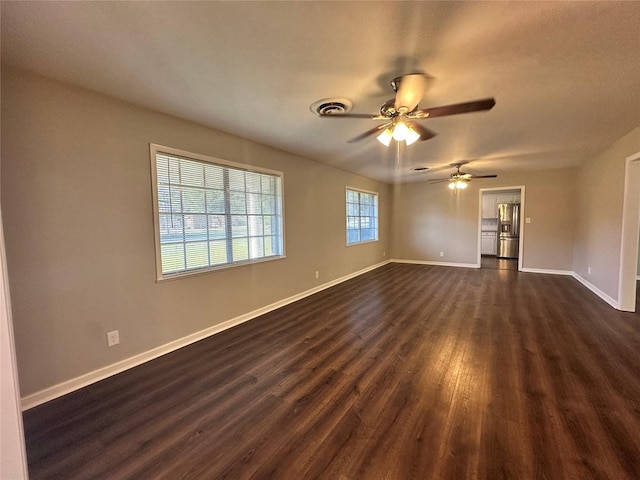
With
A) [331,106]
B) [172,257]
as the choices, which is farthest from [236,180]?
[331,106]

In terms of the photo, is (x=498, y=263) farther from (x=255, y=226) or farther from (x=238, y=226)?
(x=238, y=226)

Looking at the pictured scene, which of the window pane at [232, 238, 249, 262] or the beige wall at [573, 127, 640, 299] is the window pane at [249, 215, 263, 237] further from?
the beige wall at [573, 127, 640, 299]

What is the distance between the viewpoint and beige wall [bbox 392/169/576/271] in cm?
631

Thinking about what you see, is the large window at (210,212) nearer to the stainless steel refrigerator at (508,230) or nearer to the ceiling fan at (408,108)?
the ceiling fan at (408,108)

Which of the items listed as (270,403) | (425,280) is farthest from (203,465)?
(425,280)

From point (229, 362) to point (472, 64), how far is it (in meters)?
3.09

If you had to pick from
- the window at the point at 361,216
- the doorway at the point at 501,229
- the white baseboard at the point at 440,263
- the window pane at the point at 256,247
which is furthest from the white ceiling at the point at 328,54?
the doorway at the point at 501,229

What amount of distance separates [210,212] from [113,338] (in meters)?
1.52

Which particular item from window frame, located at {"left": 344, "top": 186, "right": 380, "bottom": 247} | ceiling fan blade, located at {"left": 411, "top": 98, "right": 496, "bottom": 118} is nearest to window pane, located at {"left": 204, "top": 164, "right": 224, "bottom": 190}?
ceiling fan blade, located at {"left": 411, "top": 98, "right": 496, "bottom": 118}

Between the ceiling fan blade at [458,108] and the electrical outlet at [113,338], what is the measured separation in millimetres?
3066

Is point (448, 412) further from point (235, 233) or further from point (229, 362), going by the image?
point (235, 233)

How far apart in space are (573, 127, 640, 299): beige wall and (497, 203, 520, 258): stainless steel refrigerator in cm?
246

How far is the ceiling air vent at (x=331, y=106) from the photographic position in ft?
8.18

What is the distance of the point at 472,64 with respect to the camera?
196 centimetres
